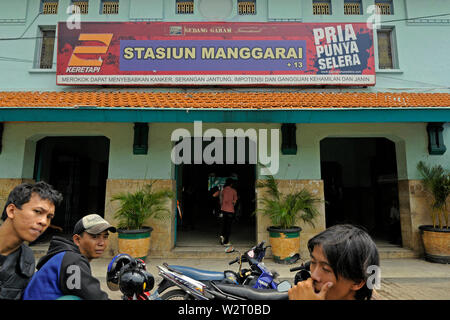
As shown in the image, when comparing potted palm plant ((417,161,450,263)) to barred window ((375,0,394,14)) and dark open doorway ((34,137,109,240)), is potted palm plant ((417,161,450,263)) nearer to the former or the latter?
barred window ((375,0,394,14))

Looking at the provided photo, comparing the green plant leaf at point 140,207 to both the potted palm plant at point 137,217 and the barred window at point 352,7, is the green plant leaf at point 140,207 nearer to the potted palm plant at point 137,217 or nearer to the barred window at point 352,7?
the potted palm plant at point 137,217

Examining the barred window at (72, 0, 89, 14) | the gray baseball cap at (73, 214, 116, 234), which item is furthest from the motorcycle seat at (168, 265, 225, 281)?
the barred window at (72, 0, 89, 14)

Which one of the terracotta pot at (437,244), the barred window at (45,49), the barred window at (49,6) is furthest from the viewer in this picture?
the barred window at (49,6)

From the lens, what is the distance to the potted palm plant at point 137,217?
594cm

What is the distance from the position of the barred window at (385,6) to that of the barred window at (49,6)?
10503 millimetres

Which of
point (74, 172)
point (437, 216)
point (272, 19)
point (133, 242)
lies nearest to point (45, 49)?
point (74, 172)

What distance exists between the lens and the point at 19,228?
1.68 meters

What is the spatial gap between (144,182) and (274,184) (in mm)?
3522

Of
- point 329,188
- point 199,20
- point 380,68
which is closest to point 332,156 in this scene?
point 329,188

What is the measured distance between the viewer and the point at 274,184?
6672mm

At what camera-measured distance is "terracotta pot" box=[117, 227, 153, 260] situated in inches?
233

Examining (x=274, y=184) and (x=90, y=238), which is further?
(x=274, y=184)

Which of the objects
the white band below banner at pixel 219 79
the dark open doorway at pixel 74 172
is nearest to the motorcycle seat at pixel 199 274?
the white band below banner at pixel 219 79
